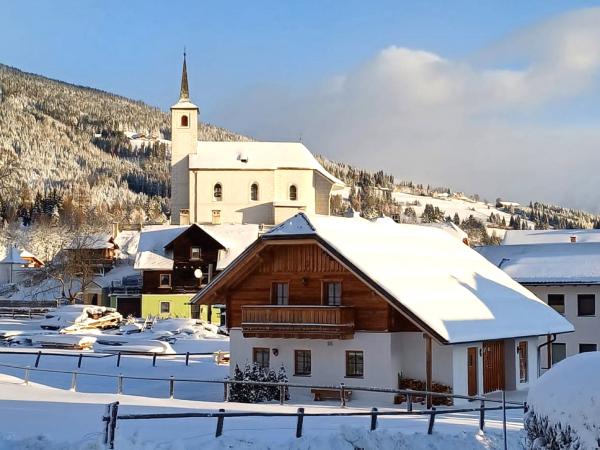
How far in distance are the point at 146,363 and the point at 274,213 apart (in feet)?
216

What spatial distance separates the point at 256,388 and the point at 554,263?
1030 inches

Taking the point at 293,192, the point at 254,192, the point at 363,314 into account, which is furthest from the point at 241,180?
the point at 363,314

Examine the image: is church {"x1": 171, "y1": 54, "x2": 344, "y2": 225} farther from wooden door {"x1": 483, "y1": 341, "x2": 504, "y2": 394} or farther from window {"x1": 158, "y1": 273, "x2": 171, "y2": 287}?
wooden door {"x1": 483, "y1": 341, "x2": 504, "y2": 394}

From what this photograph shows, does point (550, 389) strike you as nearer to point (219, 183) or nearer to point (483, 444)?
point (483, 444)

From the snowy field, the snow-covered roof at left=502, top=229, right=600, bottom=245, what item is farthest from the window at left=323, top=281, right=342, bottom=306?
the snow-covered roof at left=502, top=229, right=600, bottom=245

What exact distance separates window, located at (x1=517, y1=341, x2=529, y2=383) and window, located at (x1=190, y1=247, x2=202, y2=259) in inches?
1796

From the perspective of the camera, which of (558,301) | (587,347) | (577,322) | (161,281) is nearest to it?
(587,347)

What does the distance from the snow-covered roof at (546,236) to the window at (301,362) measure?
185 ft

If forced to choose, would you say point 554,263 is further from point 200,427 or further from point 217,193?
point 217,193

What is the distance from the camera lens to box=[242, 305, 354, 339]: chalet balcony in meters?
35.6

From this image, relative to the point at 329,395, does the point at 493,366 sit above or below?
above

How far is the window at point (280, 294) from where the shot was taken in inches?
1502

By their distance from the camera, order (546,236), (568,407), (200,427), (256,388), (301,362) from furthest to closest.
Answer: (546,236) < (301,362) < (256,388) < (200,427) < (568,407)

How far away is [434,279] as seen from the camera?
3816 centimetres
